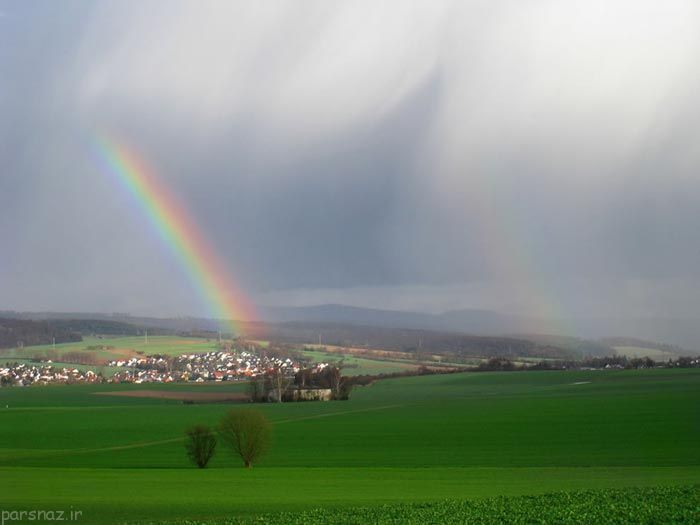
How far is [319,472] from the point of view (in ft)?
126

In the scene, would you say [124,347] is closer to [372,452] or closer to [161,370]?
[161,370]

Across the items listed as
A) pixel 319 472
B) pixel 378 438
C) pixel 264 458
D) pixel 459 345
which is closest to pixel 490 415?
pixel 378 438

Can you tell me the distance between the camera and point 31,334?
181000 mm

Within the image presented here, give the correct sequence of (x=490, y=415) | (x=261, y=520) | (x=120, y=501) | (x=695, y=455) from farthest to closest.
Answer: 1. (x=490, y=415)
2. (x=695, y=455)
3. (x=120, y=501)
4. (x=261, y=520)

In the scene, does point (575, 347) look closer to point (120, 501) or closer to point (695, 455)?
point (695, 455)

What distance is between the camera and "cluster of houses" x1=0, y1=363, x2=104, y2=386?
131350 mm

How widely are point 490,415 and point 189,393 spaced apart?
45903 millimetres

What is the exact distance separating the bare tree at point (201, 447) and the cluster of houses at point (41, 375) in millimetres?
89991

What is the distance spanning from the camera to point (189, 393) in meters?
103

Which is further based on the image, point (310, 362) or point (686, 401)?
point (310, 362)

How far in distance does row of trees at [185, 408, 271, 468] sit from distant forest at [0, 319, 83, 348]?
14049 centimetres

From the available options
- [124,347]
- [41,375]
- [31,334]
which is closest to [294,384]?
[41,375]

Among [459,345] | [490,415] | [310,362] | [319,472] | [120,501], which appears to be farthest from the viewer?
[459,345]

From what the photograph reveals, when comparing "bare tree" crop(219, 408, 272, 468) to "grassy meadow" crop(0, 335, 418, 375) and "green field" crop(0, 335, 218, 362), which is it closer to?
"grassy meadow" crop(0, 335, 418, 375)
